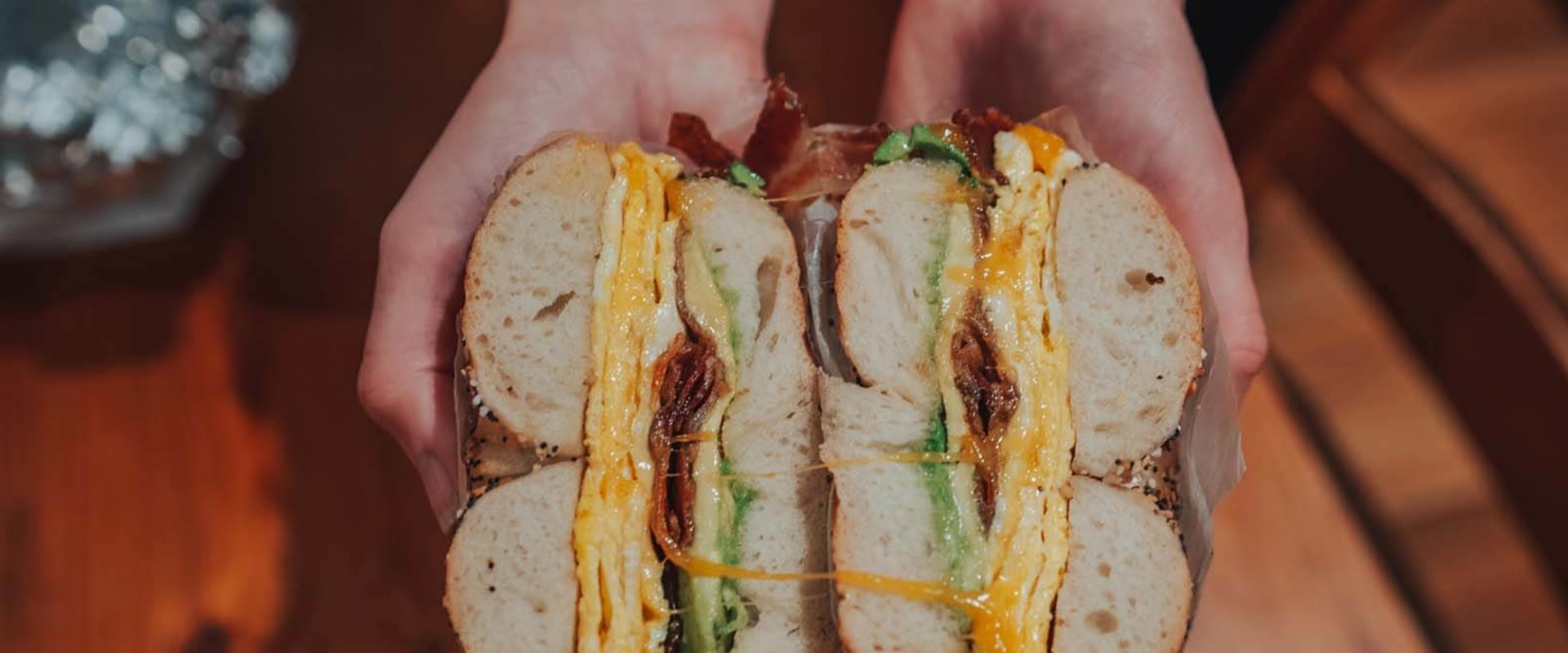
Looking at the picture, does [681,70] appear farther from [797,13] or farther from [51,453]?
[51,453]

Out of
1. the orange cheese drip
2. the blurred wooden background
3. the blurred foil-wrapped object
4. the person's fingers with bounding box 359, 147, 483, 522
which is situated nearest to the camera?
the orange cheese drip

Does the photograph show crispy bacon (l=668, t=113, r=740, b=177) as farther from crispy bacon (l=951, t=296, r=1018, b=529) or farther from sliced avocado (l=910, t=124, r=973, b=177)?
crispy bacon (l=951, t=296, r=1018, b=529)

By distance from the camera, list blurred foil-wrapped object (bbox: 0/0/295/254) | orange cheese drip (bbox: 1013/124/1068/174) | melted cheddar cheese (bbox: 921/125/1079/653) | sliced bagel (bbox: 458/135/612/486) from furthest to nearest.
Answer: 1. blurred foil-wrapped object (bbox: 0/0/295/254)
2. orange cheese drip (bbox: 1013/124/1068/174)
3. sliced bagel (bbox: 458/135/612/486)
4. melted cheddar cheese (bbox: 921/125/1079/653)

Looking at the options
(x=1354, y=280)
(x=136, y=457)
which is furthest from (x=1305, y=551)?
(x=136, y=457)

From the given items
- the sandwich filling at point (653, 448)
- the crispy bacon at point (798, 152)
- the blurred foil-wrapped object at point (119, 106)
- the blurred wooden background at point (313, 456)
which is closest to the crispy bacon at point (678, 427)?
the sandwich filling at point (653, 448)

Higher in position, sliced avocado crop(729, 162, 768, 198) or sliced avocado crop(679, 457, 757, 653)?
sliced avocado crop(729, 162, 768, 198)

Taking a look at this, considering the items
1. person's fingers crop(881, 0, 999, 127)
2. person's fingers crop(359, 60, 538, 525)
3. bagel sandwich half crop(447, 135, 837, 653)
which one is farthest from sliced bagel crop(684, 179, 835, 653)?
person's fingers crop(881, 0, 999, 127)

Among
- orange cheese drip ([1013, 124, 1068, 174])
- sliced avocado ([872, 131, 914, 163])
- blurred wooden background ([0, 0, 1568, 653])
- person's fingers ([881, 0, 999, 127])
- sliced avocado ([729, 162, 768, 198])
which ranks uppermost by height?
person's fingers ([881, 0, 999, 127])
